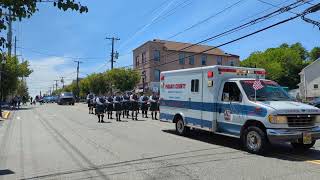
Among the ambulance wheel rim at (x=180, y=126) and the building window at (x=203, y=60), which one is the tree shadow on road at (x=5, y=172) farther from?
the building window at (x=203, y=60)

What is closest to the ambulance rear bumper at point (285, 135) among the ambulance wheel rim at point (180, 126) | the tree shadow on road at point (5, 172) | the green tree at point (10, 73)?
the ambulance wheel rim at point (180, 126)

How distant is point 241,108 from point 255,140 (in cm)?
121

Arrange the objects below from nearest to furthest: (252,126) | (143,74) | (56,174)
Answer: (56,174) → (252,126) → (143,74)

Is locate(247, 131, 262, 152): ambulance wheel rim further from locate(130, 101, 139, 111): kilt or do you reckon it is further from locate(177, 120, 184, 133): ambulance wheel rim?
locate(130, 101, 139, 111): kilt

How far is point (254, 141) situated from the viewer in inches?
505

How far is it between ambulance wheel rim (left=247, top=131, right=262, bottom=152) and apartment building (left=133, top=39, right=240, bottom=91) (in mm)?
51755

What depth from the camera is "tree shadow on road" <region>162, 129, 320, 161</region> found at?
12.2 meters

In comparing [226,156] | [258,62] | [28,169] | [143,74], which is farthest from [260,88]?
[258,62]

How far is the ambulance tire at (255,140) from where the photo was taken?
1246 centimetres

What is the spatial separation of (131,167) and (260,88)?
5.03 metres

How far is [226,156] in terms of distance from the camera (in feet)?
40.6

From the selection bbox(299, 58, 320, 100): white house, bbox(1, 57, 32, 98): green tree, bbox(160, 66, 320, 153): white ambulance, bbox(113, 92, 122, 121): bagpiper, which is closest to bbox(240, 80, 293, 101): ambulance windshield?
bbox(160, 66, 320, 153): white ambulance

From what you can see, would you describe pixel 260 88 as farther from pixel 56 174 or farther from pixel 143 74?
pixel 143 74

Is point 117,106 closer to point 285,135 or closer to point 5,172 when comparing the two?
point 285,135
